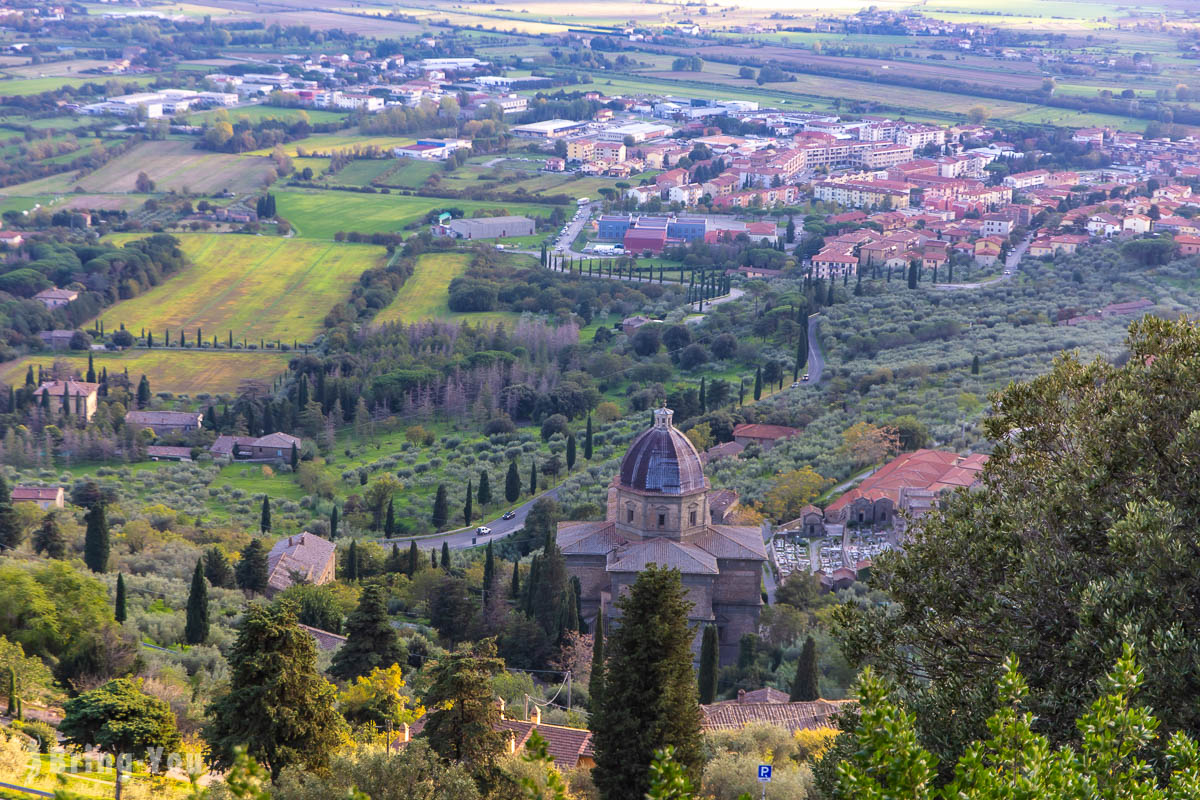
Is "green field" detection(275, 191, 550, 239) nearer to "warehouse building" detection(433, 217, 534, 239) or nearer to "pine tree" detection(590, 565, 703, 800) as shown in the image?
"warehouse building" detection(433, 217, 534, 239)

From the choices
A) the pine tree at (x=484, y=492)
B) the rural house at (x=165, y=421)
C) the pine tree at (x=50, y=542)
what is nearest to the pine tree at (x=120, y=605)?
the pine tree at (x=50, y=542)

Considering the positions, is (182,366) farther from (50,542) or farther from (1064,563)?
(1064,563)

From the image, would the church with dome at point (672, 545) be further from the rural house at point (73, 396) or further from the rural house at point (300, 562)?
the rural house at point (73, 396)

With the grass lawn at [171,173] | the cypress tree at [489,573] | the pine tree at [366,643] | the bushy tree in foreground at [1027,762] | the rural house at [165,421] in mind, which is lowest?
the rural house at [165,421]

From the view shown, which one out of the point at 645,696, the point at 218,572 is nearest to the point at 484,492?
the point at 218,572

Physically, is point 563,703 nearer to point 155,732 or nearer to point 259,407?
point 155,732

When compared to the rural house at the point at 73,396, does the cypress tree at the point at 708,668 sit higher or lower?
higher
